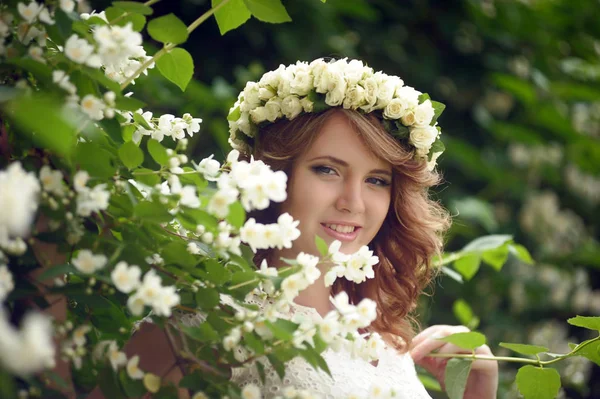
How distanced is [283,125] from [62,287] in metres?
0.96

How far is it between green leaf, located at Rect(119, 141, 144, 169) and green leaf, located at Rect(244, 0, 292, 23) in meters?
0.36

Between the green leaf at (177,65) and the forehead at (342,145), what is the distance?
0.48 m

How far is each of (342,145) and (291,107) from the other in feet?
0.54

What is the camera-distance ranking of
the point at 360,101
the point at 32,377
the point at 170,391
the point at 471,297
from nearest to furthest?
the point at 32,377
the point at 170,391
the point at 360,101
the point at 471,297

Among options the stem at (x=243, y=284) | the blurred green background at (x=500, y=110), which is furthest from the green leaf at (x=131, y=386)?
the blurred green background at (x=500, y=110)

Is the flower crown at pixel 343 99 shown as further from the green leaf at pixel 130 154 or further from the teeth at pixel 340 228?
the green leaf at pixel 130 154

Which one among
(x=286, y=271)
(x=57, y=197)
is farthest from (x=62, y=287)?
(x=286, y=271)

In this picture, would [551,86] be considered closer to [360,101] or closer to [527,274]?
[527,274]

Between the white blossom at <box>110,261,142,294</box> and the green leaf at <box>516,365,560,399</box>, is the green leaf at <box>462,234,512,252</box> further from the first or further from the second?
the white blossom at <box>110,261,142,294</box>

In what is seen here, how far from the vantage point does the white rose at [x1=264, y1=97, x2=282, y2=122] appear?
199cm

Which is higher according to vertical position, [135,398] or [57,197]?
[57,197]

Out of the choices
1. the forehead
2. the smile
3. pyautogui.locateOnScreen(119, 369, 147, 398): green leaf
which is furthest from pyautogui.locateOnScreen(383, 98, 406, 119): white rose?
pyautogui.locateOnScreen(119, 369, 147, 398): green leaf

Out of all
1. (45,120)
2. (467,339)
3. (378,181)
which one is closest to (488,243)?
(378,181)

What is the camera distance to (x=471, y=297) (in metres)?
5.12
